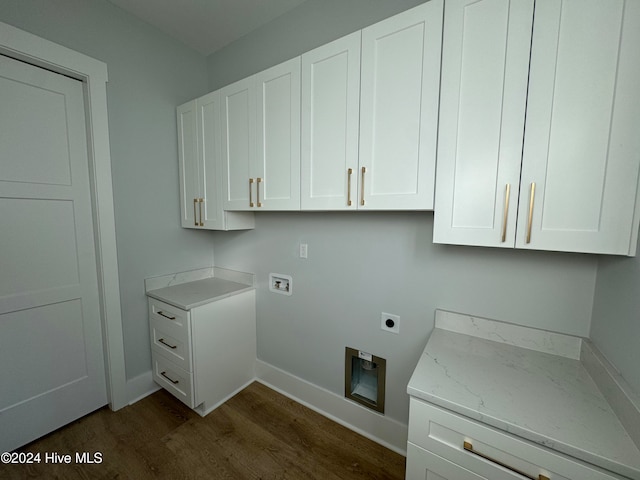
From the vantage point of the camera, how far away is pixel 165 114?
2057mm

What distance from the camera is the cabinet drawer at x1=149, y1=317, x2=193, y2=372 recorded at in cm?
174

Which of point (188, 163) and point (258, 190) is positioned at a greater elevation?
point (188, 163)

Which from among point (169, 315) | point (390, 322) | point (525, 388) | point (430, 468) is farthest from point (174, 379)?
point (525, 388)

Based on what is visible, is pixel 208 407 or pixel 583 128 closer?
pixel 583 128

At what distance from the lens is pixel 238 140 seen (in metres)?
1.73

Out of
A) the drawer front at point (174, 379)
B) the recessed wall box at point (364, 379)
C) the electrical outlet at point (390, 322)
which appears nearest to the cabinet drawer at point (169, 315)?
the drawer front at point (174, 379)

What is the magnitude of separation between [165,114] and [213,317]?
5.47 ft

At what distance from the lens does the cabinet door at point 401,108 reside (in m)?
1.07

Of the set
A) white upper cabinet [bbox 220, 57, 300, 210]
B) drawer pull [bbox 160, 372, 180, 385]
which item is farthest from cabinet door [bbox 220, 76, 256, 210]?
drawer pull [bbox 160, 372, 180, 385]

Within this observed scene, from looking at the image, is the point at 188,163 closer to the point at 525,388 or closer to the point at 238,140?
the point at 238,140

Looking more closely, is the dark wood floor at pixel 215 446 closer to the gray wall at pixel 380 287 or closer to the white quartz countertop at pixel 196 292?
the gray wall at pixel 380 287

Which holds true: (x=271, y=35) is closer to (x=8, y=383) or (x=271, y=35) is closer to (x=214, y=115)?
(x=214, y=115)

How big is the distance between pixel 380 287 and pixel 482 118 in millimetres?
996

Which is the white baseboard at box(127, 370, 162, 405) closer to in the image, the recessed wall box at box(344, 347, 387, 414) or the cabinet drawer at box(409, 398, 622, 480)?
the recessed wall box at box(344, 347, 387, 414)
